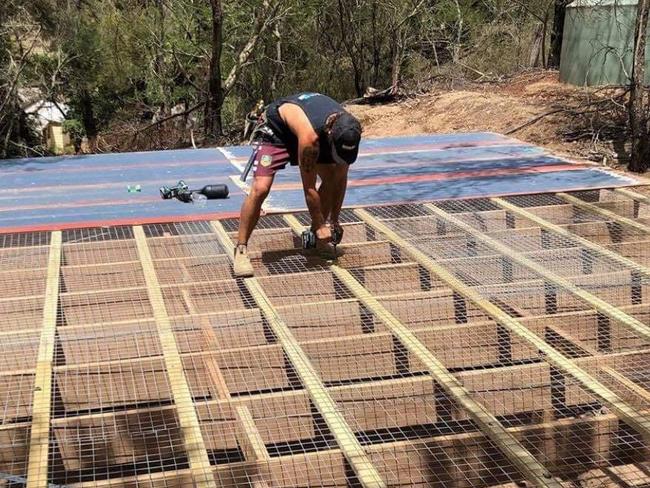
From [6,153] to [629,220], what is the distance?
9.58 metres

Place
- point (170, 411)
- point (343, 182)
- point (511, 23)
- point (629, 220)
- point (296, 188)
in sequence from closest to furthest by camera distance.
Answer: point (170, 411), point (343, 182), point (629, 220), point (296, 188), point (511, 23)

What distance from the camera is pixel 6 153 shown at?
443 inches

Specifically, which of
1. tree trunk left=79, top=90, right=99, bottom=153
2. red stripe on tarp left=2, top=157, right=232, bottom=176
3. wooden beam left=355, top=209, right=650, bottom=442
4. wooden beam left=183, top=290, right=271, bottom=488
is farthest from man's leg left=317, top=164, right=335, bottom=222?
tree trunk left=79, top=90, right=99, bottom=153

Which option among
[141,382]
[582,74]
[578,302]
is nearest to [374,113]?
[582,74]

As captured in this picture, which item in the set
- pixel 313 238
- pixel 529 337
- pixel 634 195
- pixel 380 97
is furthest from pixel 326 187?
pixel 380 97

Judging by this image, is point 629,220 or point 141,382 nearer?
point 141,382

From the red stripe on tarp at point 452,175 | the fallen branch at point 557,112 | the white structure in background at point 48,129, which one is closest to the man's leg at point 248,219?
the red stripe on tarp at point 452,175

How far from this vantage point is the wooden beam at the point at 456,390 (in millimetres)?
2254

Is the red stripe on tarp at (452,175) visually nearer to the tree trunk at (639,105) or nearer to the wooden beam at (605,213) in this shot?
the wooden beam at (605,213)

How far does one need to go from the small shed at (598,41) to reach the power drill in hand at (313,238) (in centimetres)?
579

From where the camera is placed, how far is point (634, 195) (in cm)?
512

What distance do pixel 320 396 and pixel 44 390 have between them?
1.03 metres

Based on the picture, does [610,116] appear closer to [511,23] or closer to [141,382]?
[141,382]

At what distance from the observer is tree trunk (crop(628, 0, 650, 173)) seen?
6.33 meters
